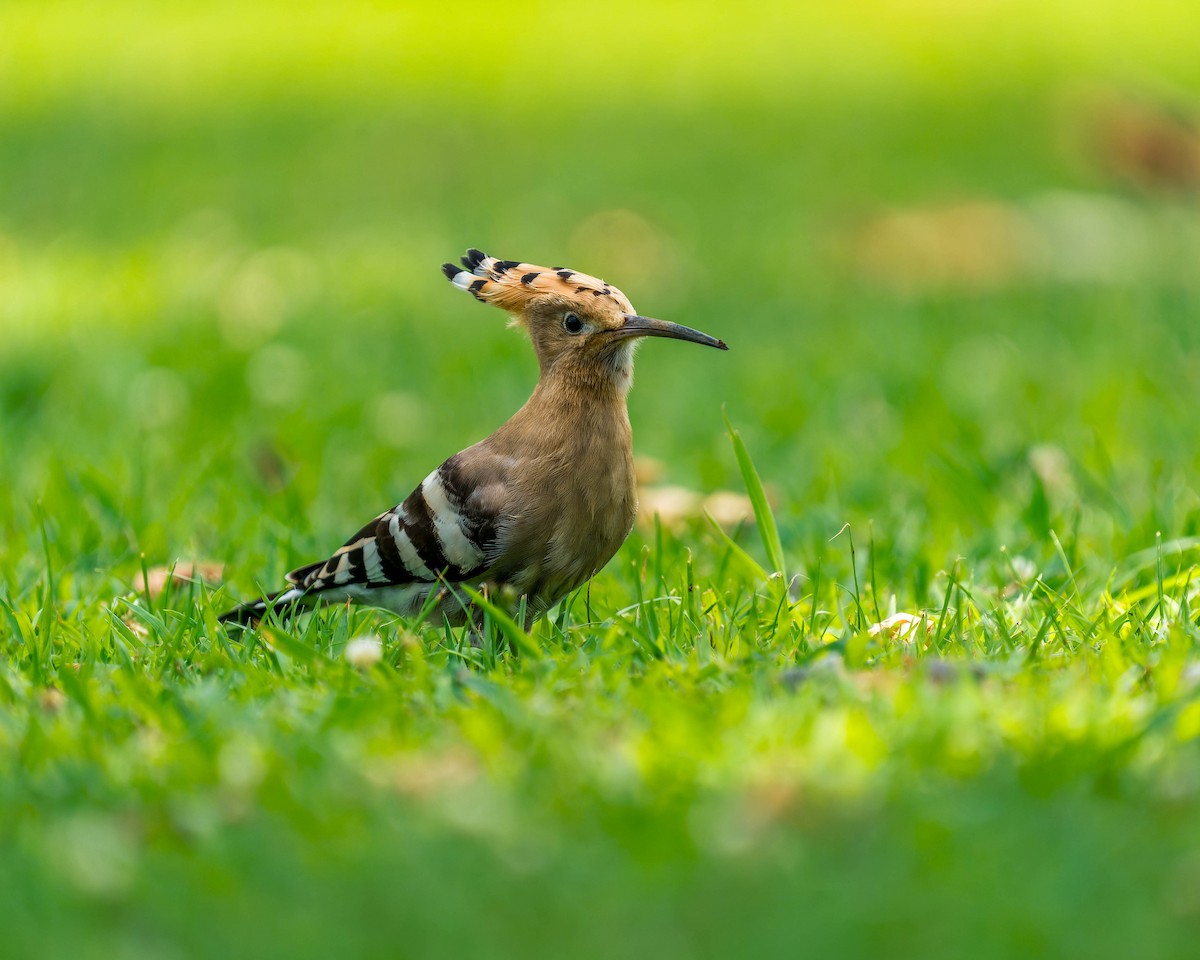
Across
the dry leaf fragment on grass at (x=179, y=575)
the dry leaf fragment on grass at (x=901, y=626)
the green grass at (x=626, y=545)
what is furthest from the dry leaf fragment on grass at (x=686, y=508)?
the dry leaf fragment on grass at (x=179, y=575)

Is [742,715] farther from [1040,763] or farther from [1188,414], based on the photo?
[1188,414]

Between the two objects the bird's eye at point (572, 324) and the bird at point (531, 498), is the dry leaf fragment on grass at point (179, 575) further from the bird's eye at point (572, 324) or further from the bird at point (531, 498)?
the bird's eye at point (572, 324)

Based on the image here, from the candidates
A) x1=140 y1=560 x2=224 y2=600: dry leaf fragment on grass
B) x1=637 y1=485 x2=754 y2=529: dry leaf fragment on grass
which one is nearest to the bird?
x1=140 y1=560 x2=224 y2=600: dry leaf fragment on grass

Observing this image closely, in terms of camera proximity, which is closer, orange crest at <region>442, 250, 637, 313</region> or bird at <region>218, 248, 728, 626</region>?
bird at <region>218, 248, 728, 626</region>

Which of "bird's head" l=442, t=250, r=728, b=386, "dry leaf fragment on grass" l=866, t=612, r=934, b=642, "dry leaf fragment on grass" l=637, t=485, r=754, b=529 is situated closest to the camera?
"dry leaf fragment on grass" l=866, t=612, r=934, b=642

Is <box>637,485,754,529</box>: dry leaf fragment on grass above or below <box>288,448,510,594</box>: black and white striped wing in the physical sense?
below

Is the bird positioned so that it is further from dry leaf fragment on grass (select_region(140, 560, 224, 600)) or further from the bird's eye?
dry leaf fragment on grass (select_region(140, 560, 224, 600))

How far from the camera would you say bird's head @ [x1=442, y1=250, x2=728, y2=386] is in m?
3.60

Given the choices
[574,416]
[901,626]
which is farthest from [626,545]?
[901,626]

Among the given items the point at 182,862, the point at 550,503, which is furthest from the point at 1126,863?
the point at 550,503

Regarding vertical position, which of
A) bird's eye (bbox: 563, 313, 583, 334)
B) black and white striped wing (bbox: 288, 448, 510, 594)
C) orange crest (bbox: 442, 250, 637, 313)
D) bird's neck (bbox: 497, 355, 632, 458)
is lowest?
black and white striped wing (bbox: 288, 448, 510, 594)

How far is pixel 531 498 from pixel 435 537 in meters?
0.26

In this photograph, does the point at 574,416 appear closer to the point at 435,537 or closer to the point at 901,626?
the point at 435,537

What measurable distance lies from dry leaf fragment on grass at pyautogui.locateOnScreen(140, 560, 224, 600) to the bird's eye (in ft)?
3.42
